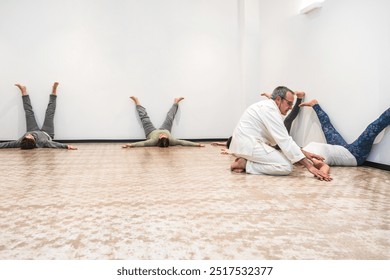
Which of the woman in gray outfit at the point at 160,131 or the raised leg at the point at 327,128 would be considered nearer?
the raised leg at the point at 327,128

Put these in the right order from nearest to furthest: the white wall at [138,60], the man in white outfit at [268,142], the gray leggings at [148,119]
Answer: the man in white outfit at [268,142]
the white wall at [138,60]
the gray leggings at [148,119]

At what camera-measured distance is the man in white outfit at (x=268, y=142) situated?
2.78 meters

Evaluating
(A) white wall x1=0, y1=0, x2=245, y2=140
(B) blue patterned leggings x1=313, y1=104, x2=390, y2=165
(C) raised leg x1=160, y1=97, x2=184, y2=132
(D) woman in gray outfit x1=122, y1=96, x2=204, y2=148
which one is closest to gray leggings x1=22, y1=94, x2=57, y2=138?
(A) white wall x1=0, y1=0, x2=245, y2=140

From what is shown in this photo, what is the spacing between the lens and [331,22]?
4.00 metres

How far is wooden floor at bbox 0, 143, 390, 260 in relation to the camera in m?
1.30

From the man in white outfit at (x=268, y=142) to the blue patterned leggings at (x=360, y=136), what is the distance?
0.65m

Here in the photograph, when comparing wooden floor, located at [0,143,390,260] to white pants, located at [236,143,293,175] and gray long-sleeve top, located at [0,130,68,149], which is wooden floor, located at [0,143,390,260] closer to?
white pants, located at [236,143,293,175]

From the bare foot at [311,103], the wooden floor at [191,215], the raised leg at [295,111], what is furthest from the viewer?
the raised leg at [295,111]

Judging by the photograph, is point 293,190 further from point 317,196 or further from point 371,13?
point 371,13

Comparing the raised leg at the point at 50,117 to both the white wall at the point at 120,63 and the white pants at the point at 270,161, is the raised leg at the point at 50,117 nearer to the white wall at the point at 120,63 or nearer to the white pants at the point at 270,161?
the white wall at the point at 120,63

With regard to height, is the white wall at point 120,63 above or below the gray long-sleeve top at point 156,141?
above

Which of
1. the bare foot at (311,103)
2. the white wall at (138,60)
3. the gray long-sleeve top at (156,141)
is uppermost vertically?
the white wall at (138,60)

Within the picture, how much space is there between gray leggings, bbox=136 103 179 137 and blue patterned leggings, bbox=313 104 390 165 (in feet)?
9.39

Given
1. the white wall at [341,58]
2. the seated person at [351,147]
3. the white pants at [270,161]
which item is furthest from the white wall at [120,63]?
the white pants at [270,161]
